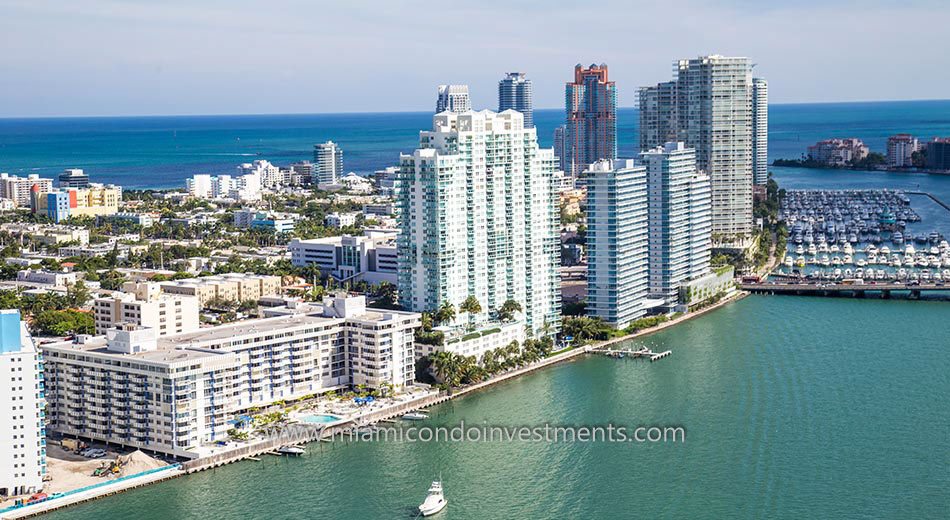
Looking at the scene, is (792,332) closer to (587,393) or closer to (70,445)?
(587,393)

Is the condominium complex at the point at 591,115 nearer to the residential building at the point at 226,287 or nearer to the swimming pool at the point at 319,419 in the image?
the residential building at the point at 226,287

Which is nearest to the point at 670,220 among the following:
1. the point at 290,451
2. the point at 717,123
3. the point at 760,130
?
the point at 717,123

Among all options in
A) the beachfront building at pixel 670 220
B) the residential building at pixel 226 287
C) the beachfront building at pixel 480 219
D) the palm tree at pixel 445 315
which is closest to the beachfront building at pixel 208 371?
the palm tree at pixel 445 315

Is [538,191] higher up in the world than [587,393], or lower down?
higher up

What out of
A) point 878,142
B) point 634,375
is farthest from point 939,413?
point 878,142

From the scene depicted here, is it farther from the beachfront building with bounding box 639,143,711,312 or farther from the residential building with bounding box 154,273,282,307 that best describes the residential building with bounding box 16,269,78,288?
the beachfront building with bounding box 639,143,711,312

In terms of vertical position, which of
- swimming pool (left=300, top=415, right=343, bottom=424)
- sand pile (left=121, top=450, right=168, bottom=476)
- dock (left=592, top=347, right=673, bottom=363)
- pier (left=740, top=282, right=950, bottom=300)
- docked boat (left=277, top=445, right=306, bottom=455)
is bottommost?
docked boat (left=277, top=445, right=306, bottom=455)

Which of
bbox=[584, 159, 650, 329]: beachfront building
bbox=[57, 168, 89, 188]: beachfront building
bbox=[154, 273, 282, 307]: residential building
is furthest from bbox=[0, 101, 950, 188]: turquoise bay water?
bbox=[584, 159, 650, 329]: beachfront building
